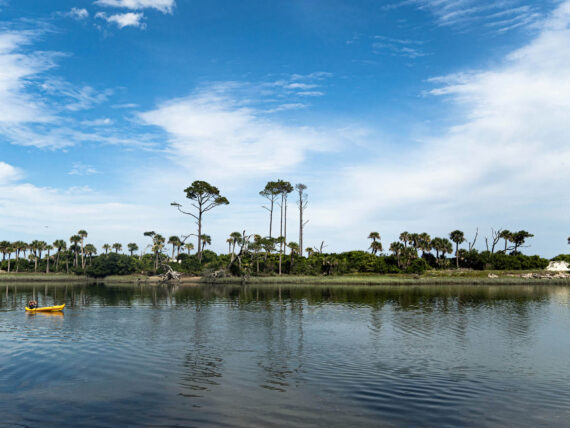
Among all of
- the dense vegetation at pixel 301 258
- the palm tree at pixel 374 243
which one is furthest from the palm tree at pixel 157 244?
the palm tree at pixel 374 243

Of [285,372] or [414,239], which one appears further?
[414,239]

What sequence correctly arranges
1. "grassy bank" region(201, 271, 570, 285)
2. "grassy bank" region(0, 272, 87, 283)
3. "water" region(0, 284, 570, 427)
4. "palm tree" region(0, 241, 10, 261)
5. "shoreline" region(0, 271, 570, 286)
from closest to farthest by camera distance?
"water" region(0, 284, 570, 427) < "grassy bank" region(201, 271, 570, 285) < "shoreline" region(0, 271, 570, 286) < "grassy bank" region(0, 272, 87, 283) < "palm tree" region(0, 241, 10, 261)

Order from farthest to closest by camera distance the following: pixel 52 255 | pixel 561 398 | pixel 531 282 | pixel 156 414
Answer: pixel 52 255 < pixel 531 282 < pixel 561 398 < pixel 156 414

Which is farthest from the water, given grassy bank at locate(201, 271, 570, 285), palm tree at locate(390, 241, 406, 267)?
palm tree at locate(390, 241, 406, 267)

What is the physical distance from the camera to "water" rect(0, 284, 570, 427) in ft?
45.6

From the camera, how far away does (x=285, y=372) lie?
19.4m

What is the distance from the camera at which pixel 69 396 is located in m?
Result: 16.0

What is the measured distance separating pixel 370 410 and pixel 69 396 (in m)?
11.6

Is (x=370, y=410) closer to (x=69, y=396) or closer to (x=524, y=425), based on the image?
(x=524, y=425)

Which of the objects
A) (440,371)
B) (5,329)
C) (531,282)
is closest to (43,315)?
(5,329)

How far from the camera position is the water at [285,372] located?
13.9 m

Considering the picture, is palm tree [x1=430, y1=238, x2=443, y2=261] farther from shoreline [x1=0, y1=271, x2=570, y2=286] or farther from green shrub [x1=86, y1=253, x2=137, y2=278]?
green shrub [x1=86, y1=253, x2=137, y2=278]

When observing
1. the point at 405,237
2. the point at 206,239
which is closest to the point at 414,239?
the point at 405,237

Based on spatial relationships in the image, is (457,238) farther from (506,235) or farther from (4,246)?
(4,246)
